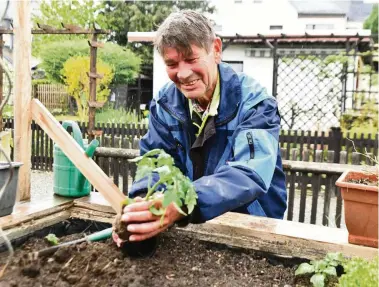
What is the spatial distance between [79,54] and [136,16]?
19.9 ft

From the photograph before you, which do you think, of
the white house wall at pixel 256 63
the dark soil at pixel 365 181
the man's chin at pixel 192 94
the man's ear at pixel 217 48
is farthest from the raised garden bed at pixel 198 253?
the white house wall at pixel 256 63

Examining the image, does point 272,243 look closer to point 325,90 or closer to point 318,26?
point 325,90

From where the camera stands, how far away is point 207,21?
5.70 feet

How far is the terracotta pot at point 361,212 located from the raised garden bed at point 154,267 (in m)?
0.25

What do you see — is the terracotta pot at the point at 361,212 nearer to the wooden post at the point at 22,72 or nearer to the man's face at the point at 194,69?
the man's face at the point at 194,69

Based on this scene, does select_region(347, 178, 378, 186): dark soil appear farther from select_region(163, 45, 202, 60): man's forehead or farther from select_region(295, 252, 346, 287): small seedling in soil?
select_region(163, 45, 202, 60): man's forehead

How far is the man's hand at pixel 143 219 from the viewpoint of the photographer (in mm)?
1299

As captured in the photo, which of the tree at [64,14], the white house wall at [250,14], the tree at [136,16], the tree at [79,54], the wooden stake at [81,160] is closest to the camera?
the wooden stake at [81,160]

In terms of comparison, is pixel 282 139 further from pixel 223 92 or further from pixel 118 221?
pixel 118 221

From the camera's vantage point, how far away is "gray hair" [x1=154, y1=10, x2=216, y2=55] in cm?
163

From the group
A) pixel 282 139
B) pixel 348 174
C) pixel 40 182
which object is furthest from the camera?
pixel 40 182

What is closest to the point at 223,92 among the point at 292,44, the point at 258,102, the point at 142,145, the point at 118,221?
the point at 258,102

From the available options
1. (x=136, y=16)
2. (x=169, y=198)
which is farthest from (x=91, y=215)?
(x=136, y=16)

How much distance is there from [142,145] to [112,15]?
67.7ft
